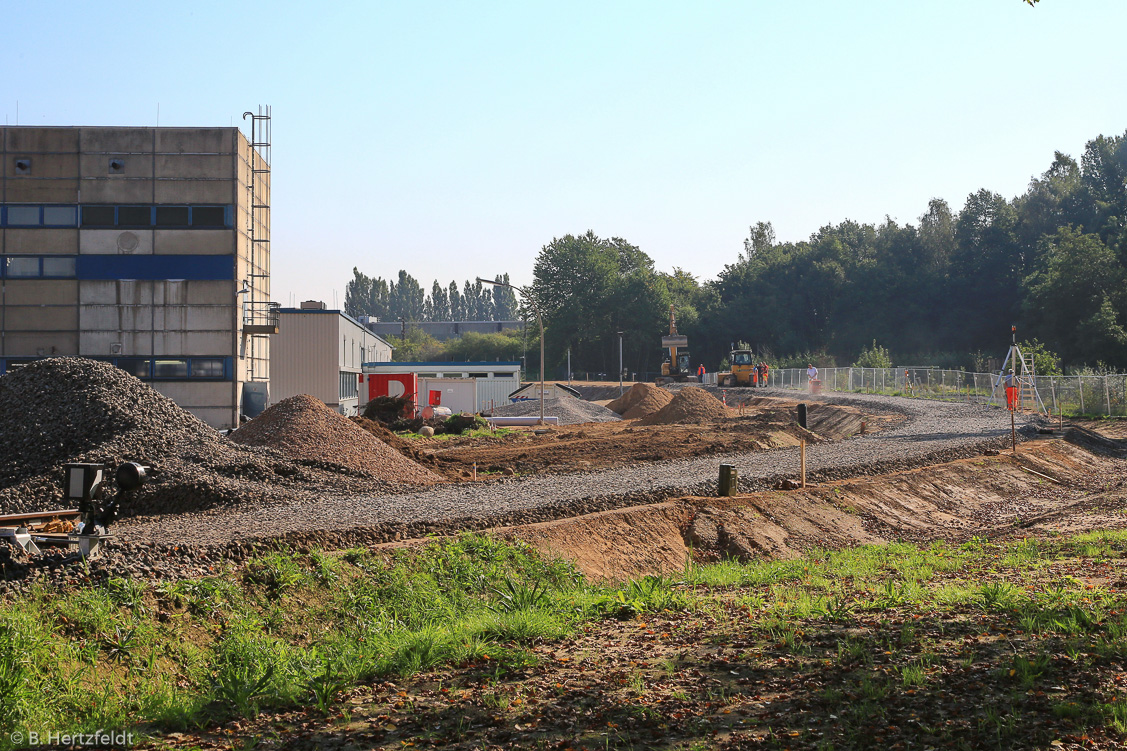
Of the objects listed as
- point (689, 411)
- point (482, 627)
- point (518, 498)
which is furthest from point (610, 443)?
point (482, 627)

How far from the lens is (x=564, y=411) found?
45031 mm

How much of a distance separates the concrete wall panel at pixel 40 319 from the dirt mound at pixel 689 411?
2612cm

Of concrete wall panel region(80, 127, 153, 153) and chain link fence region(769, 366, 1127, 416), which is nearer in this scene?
chain link fence region(769, 366, 1127, 416)

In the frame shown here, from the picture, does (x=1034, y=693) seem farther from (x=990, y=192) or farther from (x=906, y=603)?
(x=990, y=192)

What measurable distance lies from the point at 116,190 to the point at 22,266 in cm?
529

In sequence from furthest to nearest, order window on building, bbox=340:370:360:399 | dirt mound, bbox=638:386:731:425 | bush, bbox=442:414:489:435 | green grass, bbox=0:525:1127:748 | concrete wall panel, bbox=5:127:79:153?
window on building, bbox=340:370:360:399
dirt mound, bbox=638:386:731:425
concrete wall panel, bbox=5:127:79:153
bush, bbox=442:414:489:435
green grass, bbox=0:525:1127:748

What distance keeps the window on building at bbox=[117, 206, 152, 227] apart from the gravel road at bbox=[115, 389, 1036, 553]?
2589cm

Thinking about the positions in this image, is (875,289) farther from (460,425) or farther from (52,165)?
(52,165)

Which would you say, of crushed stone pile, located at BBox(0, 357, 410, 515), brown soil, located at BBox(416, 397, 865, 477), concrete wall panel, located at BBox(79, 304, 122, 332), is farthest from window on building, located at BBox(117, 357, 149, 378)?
crushed stone pile, located at BBox(0, 357, 410, 515)

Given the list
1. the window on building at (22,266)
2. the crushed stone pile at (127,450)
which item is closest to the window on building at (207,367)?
the window on building at (22,266)

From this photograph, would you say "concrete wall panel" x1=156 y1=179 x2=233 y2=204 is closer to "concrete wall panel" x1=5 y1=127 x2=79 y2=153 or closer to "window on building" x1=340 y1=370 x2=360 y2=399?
"concrete wall panel" x1=5 y1=127 x2=79 y2=153

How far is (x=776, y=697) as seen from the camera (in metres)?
6.41

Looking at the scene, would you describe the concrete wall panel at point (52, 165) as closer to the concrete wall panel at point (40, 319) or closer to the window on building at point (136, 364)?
the concrete wall panel at point (40, 319)

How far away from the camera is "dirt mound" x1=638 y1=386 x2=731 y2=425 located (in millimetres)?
40906
